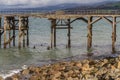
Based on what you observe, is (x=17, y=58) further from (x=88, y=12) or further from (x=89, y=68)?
(x=89, y=68)

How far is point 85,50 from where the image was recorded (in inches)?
1815

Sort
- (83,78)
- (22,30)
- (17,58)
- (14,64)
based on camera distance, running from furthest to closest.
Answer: (22,30) < (17,58) < (14,64) < (83,78)

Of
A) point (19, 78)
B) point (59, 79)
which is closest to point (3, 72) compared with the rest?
point (19, 78)

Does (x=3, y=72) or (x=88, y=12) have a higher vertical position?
(x=88, y=12)

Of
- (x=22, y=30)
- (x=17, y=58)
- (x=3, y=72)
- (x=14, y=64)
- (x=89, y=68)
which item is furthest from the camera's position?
(x=22, y=30)

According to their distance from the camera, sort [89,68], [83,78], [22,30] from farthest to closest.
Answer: [22,30], [89,68], [83,78]

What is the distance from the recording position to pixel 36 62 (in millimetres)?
37875

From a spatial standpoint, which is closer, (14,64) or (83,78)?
(83,78)

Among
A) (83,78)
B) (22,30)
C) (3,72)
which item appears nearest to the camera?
(83,78)

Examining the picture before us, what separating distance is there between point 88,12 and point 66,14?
296 centimetres

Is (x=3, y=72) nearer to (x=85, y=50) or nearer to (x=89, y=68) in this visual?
(x=89, y=68)

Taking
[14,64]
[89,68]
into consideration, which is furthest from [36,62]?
[89,68]

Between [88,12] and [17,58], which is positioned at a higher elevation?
[88,12]

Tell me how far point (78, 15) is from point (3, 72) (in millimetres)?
15608
